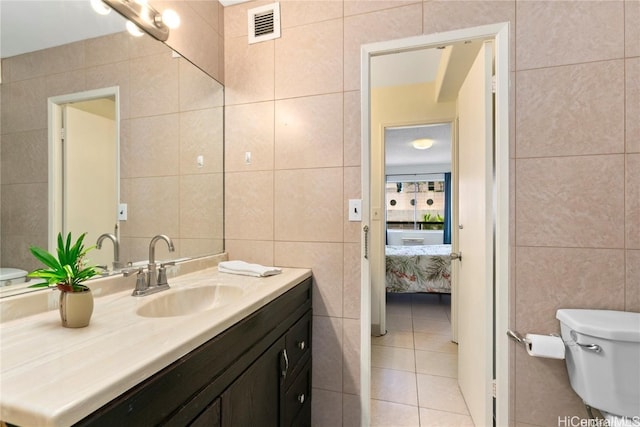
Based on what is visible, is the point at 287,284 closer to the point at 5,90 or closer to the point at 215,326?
the point at 215,326

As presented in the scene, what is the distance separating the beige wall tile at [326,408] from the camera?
5.02ft

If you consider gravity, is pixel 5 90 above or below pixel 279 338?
above

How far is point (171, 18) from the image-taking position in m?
1.38

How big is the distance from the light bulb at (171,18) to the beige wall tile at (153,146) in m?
0.42

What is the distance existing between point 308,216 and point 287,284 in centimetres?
46

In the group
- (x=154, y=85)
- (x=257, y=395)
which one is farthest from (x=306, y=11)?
(x=257, y=395)

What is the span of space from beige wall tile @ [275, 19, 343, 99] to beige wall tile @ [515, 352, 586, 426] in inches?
64.2

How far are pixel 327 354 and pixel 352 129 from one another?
1.22m

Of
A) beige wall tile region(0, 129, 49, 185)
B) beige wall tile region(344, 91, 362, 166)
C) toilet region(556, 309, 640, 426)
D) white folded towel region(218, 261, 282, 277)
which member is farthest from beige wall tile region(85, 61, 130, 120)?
toilet region(556, 309, 640, 426)

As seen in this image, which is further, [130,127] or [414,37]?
[414,37]

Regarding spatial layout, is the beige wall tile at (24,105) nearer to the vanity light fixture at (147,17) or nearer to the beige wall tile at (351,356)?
the vanity light fixture at (147,17)

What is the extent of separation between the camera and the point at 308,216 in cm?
158

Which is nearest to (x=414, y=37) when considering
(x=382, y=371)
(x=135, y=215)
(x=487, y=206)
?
(x=487, y=206)

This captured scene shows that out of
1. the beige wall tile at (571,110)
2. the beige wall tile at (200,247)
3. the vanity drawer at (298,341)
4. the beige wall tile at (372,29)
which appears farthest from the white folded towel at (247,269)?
the beige wall tile at (571,110)
